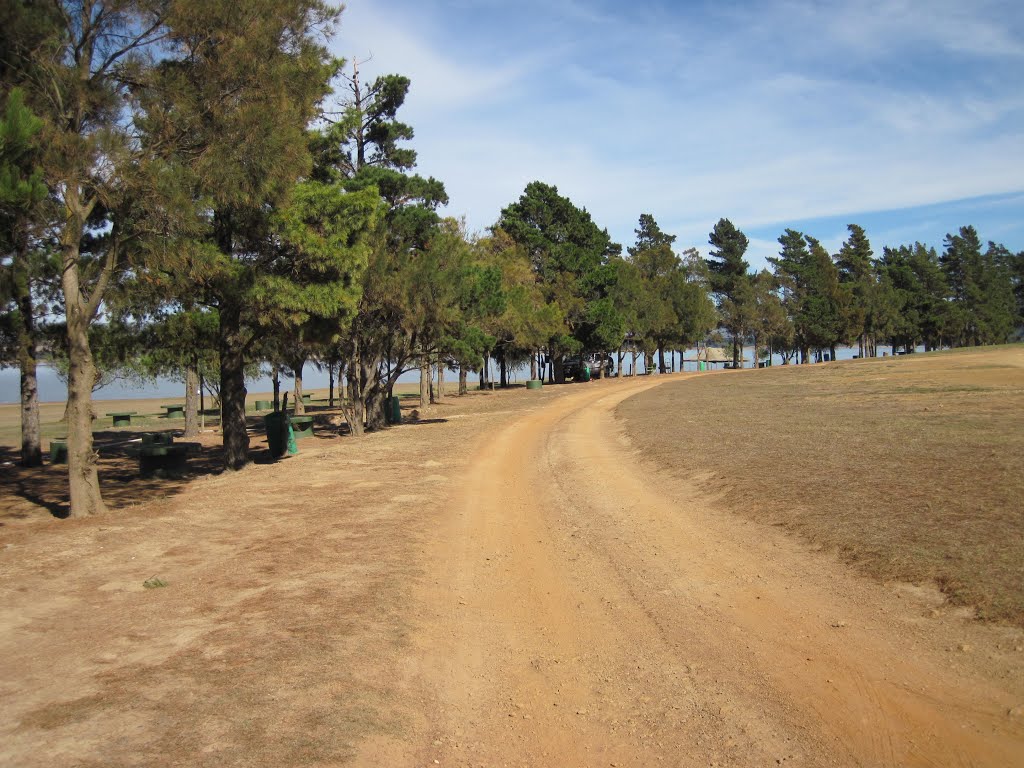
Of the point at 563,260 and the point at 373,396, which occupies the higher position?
the point at 563,260

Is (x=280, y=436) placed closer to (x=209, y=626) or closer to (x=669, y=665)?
(x=209, y=626)

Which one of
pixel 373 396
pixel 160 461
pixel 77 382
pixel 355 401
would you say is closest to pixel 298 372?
pixel 373 396

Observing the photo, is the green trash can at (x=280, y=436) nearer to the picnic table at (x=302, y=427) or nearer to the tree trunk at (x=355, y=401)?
the tree trunk at (x=355, y=401)

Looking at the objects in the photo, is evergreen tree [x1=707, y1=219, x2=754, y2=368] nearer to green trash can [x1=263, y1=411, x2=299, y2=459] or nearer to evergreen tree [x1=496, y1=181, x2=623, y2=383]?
evergreen tree [x1=496, y1=181, x2=623, y2=383]

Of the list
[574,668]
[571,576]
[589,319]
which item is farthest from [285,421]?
[589,319]

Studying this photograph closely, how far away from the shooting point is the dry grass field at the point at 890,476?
664 cm

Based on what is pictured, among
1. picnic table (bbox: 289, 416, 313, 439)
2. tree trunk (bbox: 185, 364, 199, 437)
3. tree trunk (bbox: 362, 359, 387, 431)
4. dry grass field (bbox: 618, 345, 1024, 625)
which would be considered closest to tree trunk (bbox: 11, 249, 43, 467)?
picnic table (bbox: 289, 416, 313, 439)

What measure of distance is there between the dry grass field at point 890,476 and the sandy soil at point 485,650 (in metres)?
0.49

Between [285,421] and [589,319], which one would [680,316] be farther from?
[285,421]

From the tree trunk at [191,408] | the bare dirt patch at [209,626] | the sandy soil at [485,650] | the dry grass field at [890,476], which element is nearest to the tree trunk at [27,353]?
the bare dirt patch at [209,626]

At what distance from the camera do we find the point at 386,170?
979 inches

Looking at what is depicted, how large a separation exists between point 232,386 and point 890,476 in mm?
14114

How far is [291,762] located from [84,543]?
6933mm

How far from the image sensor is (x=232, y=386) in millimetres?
17250
